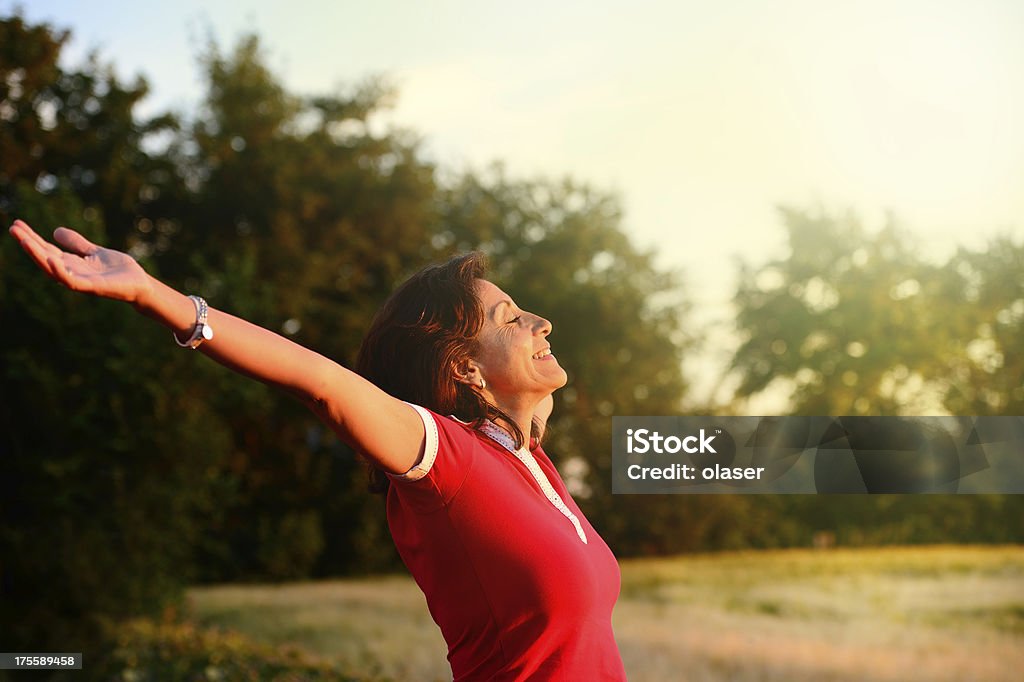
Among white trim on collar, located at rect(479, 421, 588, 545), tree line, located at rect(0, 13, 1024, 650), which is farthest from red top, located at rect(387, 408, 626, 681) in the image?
tree line, located at rect(0, 13, 1024, 650)

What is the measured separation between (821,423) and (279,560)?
251 inches

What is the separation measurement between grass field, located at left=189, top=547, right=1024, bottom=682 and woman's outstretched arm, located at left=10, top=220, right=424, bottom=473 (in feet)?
18.8

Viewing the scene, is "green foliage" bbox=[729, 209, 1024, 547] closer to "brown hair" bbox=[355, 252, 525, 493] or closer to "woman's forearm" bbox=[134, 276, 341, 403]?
"brown hair" bbox=[355, 252, 525, 493]

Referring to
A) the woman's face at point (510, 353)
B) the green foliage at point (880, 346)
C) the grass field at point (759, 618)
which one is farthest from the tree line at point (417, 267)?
the woman's face at point (510, 353)

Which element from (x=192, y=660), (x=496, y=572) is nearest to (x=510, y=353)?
(x=496, y=572)

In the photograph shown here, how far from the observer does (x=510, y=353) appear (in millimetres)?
1877

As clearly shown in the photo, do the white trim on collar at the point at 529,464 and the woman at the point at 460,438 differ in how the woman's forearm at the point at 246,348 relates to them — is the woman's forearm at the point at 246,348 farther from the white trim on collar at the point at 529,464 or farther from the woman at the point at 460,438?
the white trim on collar at the point at 529,464

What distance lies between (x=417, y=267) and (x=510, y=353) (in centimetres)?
1229

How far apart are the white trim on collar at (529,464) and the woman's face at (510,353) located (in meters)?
0.08

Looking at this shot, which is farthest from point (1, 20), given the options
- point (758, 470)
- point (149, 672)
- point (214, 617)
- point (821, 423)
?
point (821, 423)

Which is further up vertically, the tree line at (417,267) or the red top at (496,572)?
the tree line at (417,267)

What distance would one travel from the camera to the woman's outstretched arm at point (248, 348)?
4.09 ft

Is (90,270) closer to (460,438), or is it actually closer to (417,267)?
(460,438)

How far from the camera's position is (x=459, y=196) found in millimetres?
15562
